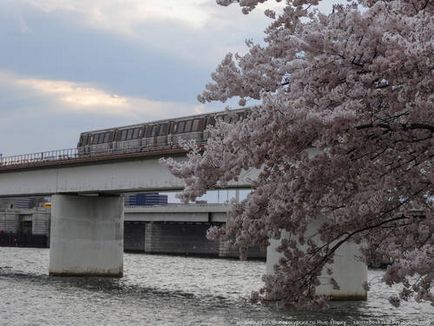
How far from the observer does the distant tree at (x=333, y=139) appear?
29.0 feet

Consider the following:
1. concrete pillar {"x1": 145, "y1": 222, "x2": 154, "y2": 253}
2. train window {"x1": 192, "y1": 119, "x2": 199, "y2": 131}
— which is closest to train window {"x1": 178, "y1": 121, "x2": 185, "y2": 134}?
train window {"x1": 192, "y1": 119, "x2": 199, "y2": 131}

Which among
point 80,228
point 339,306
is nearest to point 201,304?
point 339,306

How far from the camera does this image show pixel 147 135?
204 feet

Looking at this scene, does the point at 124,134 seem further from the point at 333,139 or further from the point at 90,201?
the point at 333,139

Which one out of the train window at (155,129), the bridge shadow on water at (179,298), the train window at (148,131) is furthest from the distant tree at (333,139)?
the train window at (148,131)

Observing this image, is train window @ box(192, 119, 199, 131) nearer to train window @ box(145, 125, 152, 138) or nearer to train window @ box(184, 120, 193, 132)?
train window @ box(184, 120, 193, 132)

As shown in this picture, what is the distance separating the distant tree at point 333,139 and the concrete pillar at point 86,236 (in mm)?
44388

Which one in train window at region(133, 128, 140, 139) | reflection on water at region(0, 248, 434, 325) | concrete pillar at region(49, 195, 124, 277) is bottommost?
reflection on water at region(0, 248, 434, 325)

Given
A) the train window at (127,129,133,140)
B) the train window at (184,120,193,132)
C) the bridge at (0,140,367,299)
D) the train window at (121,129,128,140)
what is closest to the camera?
the bridge at (0,140,367,299)

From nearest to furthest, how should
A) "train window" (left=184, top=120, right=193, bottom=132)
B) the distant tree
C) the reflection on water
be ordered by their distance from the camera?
the distant tree → the reflection on water → "train window" (left=184, top=120, right=193, bottom=132)

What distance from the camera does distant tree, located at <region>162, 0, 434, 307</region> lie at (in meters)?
8.84

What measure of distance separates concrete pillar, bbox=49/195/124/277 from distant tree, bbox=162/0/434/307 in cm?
4439

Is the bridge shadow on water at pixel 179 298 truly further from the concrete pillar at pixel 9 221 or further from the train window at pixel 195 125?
the concrete pillar at pixel 9 221

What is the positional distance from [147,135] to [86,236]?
11.0 meters
